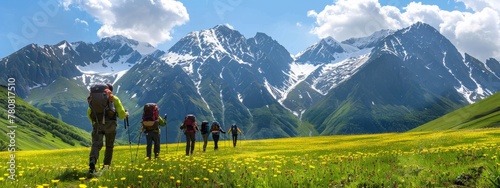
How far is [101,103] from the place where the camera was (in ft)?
47.9

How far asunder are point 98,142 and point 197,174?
16.8 ft

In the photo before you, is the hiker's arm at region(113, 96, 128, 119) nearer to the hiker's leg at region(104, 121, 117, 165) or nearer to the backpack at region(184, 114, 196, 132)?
the hiker's leg at region(104, 121, 117, 165)

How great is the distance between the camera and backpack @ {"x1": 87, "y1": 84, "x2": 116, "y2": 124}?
47.9 ft

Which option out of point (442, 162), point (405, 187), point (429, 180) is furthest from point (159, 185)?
point (442, 162)

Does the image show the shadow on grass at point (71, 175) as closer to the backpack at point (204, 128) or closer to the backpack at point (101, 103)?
the backpack at point (101, 103)

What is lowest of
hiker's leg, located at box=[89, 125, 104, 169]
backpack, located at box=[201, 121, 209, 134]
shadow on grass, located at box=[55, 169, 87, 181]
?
shadow on grass, located at box=[55, 169, 87, 181]

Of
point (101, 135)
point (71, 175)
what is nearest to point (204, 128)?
point (101, 135)

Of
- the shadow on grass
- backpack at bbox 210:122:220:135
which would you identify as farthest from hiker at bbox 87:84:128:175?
backpack at bbox 210:122:220:135

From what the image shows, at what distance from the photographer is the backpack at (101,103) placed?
14586mm

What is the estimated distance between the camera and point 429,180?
973 cm

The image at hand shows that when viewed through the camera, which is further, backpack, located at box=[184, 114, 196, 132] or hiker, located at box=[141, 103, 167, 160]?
backpack, located at box=[184, 114, 196, 132]

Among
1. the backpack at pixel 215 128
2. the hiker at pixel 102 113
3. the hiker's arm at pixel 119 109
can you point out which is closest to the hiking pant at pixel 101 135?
the hiker at pixel 102 113

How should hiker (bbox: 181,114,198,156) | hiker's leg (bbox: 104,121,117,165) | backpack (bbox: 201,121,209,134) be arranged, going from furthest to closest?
backpack (bbox: 201,121,209,134), hiker (bbox: 181,114,198,156), hiker's leg (bbox: 104,121,117,165)

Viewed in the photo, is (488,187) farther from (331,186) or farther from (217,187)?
(217,187)
